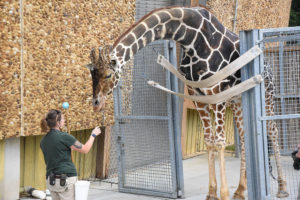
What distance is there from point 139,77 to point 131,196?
6.16ft

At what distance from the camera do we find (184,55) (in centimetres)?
612

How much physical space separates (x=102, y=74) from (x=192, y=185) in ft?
10.9

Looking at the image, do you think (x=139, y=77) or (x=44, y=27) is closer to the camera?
(x=44, y=27)

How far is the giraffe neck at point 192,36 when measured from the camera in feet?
18.0

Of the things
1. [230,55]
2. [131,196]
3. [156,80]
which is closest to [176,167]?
[131,196]

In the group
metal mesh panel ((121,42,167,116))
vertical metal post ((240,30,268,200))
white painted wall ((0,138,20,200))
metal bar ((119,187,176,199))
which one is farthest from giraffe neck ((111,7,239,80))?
white painted wall ((0,138,20,200))

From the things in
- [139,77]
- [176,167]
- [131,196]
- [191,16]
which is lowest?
[131,196]

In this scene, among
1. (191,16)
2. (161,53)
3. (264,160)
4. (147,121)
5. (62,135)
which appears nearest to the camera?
(62,135)

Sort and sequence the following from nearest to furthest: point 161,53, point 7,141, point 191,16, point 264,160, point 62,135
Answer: point 62,135 < point 264,160 < point 191,16 < point 7,141 < point 161,53

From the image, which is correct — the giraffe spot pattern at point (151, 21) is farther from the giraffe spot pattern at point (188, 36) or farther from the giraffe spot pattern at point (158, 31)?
the giraffe spot pattern at point (188, 36)

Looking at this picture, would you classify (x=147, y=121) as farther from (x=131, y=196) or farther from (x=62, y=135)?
(x=62, y=135)

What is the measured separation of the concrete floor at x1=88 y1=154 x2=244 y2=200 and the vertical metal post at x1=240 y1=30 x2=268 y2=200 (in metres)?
1.73

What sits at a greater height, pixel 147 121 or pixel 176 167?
pixel 147 121

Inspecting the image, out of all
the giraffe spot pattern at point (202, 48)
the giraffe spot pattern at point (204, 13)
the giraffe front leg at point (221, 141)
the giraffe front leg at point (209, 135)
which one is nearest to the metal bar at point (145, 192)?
the giraffe front leg at point (209, 135)
